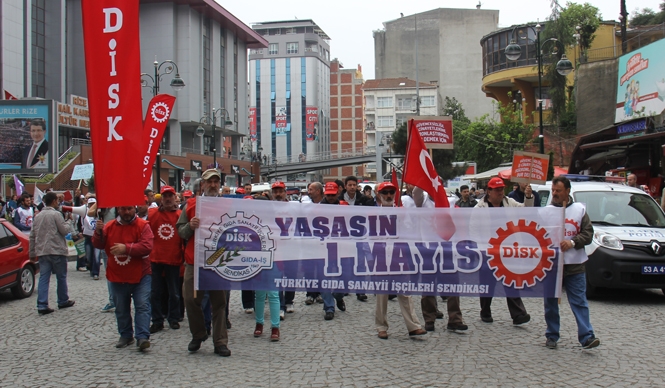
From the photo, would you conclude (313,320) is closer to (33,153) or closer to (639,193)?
(639,193)

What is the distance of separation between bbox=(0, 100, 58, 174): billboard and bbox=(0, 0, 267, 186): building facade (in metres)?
16.6

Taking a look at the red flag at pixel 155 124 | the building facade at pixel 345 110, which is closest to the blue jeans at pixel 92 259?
the red flag at pixel 155 124

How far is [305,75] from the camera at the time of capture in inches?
4978

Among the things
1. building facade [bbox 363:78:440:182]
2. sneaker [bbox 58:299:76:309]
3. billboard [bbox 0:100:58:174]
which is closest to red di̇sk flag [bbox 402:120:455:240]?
sneaker [bbox 58:299:76:309]

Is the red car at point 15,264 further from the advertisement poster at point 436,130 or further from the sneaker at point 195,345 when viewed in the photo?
the advertisement poster at point 436,130

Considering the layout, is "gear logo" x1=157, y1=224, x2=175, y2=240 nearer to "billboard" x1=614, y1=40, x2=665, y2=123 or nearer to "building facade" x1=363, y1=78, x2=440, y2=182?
"billboard" x1=614, y1=40, x2=665, y2=123

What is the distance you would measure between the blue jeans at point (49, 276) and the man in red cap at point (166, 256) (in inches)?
91.7

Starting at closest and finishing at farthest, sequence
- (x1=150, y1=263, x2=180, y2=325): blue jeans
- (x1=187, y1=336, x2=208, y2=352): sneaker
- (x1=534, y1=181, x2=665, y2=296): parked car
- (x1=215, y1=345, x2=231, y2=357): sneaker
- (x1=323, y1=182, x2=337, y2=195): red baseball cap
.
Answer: (x1=215, y1=345, x2=231, y2=357): sneaker, (x1=187, y1=336, x2=208, y2=352): sneaker, (x1=150, y1=263, x2=180, y2=325): blue jeans, (x1=323, y1=182, x2=337, y2=195): red baseball cap, (x1=534, y1=181, x2=665, y2=296): parked car

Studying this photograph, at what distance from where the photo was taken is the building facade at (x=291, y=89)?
127 meters

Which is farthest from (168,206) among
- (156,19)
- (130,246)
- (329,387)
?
(156,19)

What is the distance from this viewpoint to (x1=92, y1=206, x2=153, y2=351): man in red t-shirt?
697 cm

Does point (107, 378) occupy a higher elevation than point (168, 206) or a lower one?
lower

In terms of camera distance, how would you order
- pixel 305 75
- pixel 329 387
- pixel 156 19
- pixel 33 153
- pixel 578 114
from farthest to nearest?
1. pixel 305 75
2. pixel 156 19
3. pixel 578 114
4. pixel 33 153
5. pixel 329 387

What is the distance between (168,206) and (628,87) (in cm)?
2158
